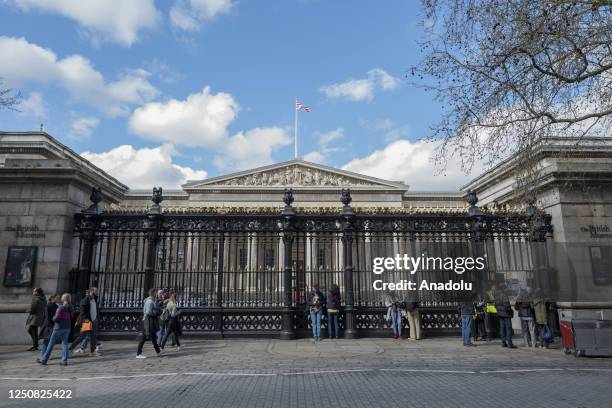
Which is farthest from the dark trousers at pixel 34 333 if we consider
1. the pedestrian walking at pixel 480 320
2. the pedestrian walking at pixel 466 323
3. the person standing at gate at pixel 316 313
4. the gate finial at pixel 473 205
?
the gate finial at pixel 473 205

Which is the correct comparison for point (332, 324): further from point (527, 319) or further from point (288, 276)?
point (527, 319)

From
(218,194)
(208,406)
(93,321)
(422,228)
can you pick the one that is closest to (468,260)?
Answer: (422,228)

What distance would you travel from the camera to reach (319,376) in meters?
8.45

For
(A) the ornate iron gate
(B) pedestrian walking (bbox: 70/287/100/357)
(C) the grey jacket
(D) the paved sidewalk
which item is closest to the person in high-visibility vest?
(A) the ornate iron gate

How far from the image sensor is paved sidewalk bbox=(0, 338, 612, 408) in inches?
265

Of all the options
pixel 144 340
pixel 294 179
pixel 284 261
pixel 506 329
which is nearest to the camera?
pixel 144 340

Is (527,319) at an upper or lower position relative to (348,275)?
A: lower

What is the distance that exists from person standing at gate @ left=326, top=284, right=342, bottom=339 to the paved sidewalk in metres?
1.14

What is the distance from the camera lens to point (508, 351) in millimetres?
11828

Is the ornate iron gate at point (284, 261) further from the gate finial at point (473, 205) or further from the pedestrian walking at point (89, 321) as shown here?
the pedestrian walking at point (89, 321)

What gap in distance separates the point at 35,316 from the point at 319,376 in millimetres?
8832

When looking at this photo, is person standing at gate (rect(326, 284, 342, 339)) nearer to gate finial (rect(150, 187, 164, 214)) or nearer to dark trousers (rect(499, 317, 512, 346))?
dark trousers (rect(499, 317, 512, 346))

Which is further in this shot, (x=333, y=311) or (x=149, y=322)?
(x=333, y=311)

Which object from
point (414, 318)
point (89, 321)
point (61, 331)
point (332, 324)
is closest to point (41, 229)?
point (89, 321)
